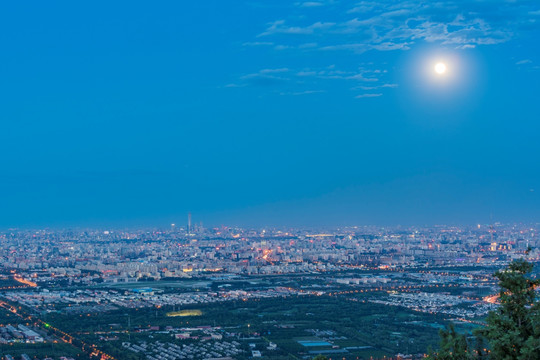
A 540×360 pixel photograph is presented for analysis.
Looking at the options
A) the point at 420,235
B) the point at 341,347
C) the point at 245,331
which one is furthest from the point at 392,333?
the point at 420,235

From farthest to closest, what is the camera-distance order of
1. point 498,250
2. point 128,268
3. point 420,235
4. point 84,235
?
point 84,235
point 420,235
point 498,250
point 128,268

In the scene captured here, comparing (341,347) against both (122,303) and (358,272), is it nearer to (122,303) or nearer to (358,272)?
(122,303)

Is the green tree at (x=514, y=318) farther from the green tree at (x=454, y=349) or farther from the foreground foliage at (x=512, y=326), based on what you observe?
the green tree at (x=454, y=349)

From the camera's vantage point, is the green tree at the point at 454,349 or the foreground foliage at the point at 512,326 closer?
the foreground foliage at the point at 512,326

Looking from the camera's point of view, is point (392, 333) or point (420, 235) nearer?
point (392, 333)

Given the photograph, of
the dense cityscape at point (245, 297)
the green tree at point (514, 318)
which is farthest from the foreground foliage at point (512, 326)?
the dense cityscape at point (245, 297)

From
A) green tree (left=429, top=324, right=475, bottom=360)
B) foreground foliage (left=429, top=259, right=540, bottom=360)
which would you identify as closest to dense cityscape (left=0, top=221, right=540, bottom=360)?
green tree (left=429, top=324, right=475, bottom=360)

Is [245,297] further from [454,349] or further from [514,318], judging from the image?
[514,318]

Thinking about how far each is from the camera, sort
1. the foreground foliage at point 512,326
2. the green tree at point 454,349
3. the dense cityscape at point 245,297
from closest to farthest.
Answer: the foreground foliage at point 512,326
the green tree at point 454,349
the dense cityscape at point 245,297
